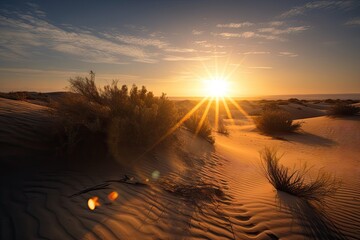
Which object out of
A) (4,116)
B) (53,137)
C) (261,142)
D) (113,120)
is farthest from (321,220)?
(261,142)

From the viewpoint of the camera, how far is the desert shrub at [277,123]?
638 inches

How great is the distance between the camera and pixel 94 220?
290 cm

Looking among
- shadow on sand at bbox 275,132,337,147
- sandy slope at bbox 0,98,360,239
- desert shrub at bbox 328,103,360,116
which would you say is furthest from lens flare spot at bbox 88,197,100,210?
desert shrub at bbox 328,103,360,116

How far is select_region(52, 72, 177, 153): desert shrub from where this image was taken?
5246mm

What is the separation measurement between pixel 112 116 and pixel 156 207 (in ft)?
9.62

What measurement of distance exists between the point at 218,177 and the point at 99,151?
300 cm

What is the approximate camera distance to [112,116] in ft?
19.0

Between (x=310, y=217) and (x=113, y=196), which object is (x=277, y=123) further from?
(x=113, y=196)

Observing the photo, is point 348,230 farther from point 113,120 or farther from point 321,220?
point 113,120

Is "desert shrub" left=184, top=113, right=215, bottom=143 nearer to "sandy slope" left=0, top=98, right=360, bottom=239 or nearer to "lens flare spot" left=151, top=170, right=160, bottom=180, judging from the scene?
"sandy slope" left=0, top=98, right=360, bottom=239

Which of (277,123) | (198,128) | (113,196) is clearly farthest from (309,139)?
(113,196)

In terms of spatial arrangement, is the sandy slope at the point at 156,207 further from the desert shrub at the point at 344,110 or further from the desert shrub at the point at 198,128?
the desert shrub at the point at 344,110

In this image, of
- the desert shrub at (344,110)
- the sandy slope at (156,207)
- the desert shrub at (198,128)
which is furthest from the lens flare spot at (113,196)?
the desert shrub at (344,110)

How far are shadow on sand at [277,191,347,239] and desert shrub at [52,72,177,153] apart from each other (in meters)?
3.48
